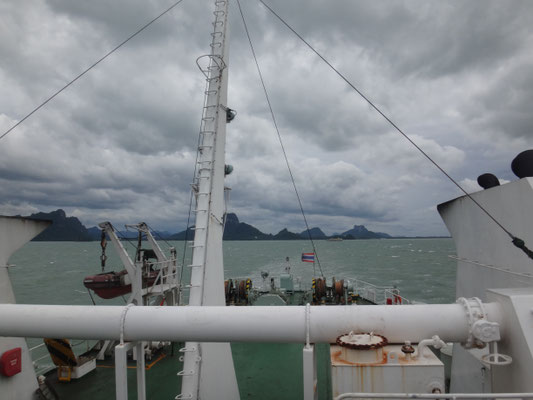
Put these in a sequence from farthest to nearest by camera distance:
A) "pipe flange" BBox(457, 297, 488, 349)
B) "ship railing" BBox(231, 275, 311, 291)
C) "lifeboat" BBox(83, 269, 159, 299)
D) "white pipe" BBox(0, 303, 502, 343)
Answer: "ship railing" BBox(231, 275, 311, 291) < "lifeboat" BBox(83, 269, 159, 299) < "white pipe" BBox(0, 303, 502, 343) < "pipe flange" BBox(457, 297, 488, 349)

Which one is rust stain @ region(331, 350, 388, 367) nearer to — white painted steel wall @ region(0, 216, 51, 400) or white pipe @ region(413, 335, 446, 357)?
white pipe @ region(413, 335, 446, 357)

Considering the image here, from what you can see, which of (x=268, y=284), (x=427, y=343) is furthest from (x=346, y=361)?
(x=268, y=284)

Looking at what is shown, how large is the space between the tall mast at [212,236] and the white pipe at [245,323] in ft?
5.63

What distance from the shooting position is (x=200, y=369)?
19.0 ft

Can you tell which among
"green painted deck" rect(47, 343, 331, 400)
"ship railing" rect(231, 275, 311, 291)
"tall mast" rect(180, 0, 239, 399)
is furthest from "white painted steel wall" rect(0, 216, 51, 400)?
"ship railing" rect(231, 275, 311, 291)

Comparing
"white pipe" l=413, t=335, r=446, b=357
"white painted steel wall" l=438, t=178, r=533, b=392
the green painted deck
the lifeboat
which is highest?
"white painted steel wall" l=438, t=178, r=533, b=392

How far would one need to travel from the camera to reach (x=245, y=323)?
401 centimetres

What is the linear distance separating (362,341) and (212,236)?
3825 mm

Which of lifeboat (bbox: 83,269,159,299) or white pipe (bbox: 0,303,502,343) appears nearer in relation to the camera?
white pipe (bbox: 0,303,502,343)

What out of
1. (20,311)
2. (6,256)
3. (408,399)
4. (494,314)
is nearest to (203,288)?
(20,311)

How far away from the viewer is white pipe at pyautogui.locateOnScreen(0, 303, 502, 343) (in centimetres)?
396

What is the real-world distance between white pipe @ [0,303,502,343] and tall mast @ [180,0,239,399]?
5.63 ft

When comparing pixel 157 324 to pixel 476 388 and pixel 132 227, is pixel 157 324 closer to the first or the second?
pixel 476 388

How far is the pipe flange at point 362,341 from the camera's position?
3.66m
